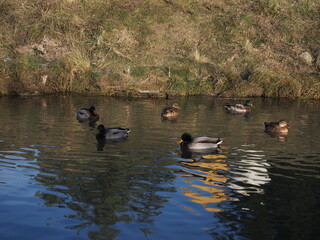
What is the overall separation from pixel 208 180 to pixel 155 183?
124 centimetres

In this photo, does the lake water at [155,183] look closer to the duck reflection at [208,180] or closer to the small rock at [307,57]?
the duck reflection at [208,180]

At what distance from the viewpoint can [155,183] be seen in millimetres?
11125

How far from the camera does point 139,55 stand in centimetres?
3231

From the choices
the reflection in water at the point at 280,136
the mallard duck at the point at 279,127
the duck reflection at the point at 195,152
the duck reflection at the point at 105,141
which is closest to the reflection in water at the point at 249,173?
the duck reflection at the point at 195,152

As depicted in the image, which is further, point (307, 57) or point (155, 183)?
point (307, 57)

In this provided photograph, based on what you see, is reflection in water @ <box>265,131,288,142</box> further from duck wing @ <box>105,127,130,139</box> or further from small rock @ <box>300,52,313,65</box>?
small rock @ <box>300,52,313,65</box>

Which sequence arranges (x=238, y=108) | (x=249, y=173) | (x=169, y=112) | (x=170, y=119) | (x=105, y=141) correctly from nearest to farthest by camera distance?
(x=249, y=173), (x=105, y=141), (x=170, y=119), (x=169, y=112), (x=238, y=108)

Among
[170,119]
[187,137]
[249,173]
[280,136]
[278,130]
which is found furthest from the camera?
[170,119]

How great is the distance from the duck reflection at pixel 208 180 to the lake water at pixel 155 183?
2 cm

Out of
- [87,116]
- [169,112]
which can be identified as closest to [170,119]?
[169,112]

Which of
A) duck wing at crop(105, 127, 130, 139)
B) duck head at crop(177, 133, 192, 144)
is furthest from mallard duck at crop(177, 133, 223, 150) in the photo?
duck wing at crop(105, 127, 130, 139)

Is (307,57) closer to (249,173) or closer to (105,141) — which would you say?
→ (105,141)

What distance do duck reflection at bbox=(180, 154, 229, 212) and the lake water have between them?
0.02 meters

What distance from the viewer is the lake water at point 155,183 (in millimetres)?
8500
